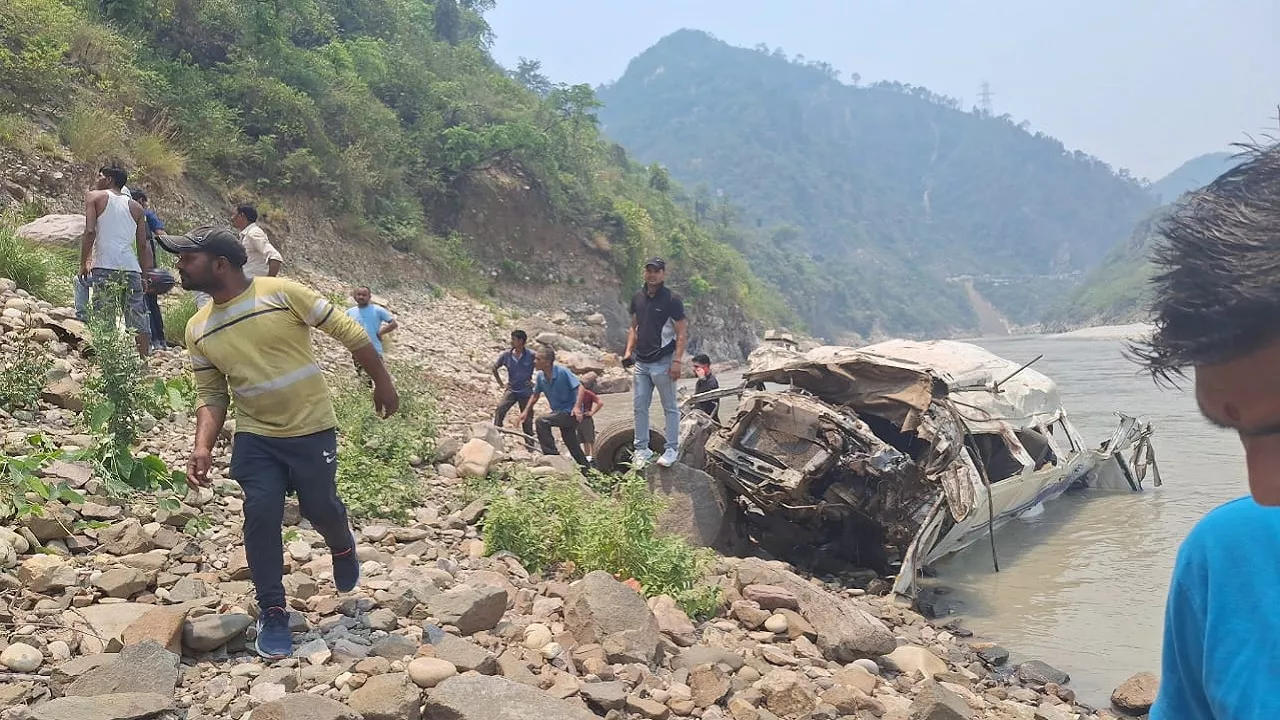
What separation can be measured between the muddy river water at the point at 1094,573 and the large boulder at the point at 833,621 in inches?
64.6

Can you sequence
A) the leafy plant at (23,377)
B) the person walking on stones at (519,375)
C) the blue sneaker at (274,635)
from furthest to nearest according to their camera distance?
1. the person walking on stones at (519,375)
2. the leafy plant at (23,377)
3. the blue sneaker at (274,635)

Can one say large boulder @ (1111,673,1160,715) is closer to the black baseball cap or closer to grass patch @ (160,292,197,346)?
the black baseball cap

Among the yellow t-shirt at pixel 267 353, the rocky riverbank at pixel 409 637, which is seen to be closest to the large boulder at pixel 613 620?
the rocky riverbank at pixel 409 637

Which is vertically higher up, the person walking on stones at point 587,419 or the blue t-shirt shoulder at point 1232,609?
the blue t-shirt shoulder at point 1232,609

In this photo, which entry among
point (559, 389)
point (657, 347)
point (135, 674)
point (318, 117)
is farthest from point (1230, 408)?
point (318, 117)

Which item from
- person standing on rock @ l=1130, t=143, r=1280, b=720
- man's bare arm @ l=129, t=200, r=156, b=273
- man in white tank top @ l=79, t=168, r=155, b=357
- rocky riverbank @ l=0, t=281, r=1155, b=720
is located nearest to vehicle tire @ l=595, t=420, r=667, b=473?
rocky riverbank @ l=0, t=281, r=1155, b=720

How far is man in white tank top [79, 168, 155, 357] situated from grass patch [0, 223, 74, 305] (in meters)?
1.55

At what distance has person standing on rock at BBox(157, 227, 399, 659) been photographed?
3412 mm

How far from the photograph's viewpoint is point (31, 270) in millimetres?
7781

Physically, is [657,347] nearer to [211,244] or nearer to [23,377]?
[211,244]

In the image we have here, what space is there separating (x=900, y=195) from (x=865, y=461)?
172m

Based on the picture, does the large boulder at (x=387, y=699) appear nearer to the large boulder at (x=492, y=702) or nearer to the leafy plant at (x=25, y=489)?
the large boulder at (x=492, y=702)

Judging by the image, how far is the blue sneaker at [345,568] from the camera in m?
Answer: 3.78

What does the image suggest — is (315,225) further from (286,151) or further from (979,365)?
(979,365)
